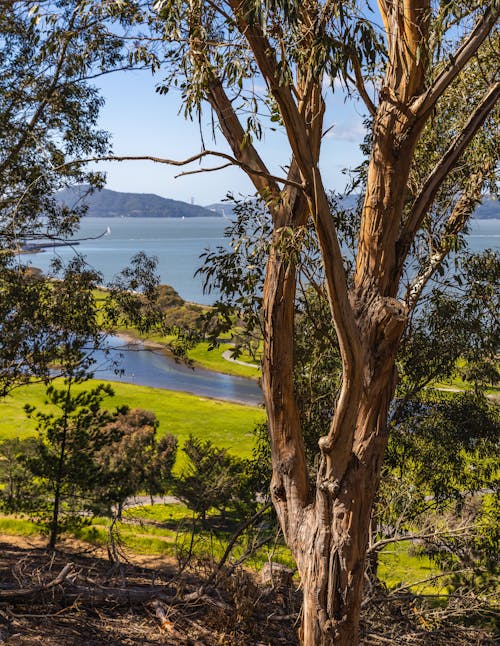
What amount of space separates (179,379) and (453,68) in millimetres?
29424

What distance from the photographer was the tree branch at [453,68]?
340 centimetres

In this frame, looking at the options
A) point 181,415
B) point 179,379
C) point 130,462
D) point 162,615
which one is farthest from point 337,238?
point 179,379

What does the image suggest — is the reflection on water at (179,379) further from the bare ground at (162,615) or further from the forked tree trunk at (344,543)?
the forked tree trunk at (344,543)

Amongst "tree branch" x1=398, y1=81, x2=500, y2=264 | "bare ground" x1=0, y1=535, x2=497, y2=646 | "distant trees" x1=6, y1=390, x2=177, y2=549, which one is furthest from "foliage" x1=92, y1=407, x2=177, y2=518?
"tree branch" x1=398, y1=81, x2=500, y2=264

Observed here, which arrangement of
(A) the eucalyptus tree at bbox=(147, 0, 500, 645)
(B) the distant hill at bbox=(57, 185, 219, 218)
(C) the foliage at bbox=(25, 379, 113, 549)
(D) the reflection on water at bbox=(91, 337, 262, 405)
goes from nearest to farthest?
1. (A) the eucalyptus tree at bbox=(147, 0, 500, 645)
2. (C) the foliage at bbox=(25, 379, 113, 549)
3. (D) the reflection on water at bbox=(91, 337, 262, 405)
4. (B) the distant hill at bbox=(57, 185, 219, 218)

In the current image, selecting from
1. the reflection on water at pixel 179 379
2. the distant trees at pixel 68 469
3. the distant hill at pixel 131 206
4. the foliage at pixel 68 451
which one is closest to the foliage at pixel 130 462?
the distant trees at pixel 68 469

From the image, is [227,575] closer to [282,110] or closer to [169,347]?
[282,110]

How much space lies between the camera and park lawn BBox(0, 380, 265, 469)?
2283cm

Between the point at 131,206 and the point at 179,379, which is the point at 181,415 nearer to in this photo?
the point at 179,379

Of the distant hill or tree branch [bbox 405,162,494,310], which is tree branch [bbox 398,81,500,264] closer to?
tree branch [bbox 405,162,494,310]

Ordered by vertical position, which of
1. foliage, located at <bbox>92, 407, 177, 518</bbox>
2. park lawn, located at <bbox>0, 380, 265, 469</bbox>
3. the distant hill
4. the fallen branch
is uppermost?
the distant hill

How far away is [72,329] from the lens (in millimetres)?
8961

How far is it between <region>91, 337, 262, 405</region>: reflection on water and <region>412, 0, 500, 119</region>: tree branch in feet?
84.3

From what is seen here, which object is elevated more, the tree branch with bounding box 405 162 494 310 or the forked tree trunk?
the tree branch with bounding box 405 162 494 310
